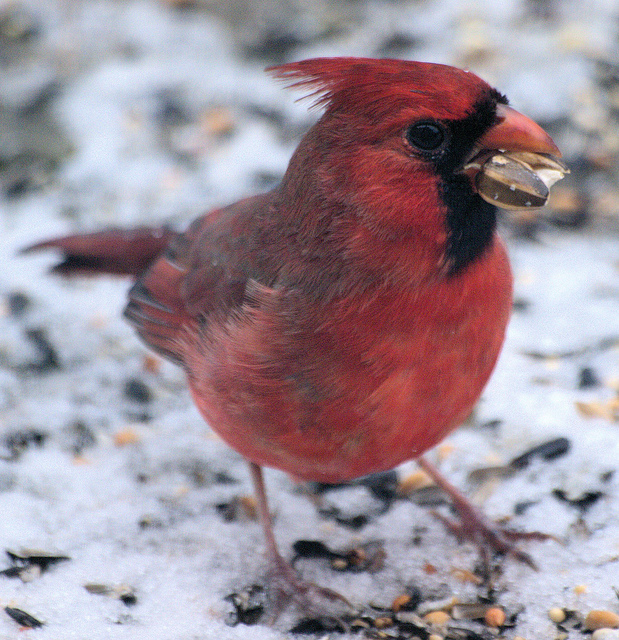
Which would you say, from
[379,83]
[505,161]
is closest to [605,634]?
[505,161]

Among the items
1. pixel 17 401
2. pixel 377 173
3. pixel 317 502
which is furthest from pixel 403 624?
pixel 17 401

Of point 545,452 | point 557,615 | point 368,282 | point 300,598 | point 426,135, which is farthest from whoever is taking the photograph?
point 545,452

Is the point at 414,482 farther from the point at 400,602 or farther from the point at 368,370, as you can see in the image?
the point at 368,370

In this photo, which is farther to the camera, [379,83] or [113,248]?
[113,248]

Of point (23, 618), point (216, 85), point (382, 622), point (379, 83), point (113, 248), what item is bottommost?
point (23, 618)

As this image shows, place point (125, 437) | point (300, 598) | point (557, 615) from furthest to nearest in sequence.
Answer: point (125, 437) → point (300, 598) → point (557, 615)

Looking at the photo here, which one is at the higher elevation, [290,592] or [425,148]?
[425,148]

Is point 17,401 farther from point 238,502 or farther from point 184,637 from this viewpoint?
point 184,637

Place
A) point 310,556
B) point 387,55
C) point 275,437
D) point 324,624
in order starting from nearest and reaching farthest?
point 275,437
point 324,624
point 310,556
point 387,55
